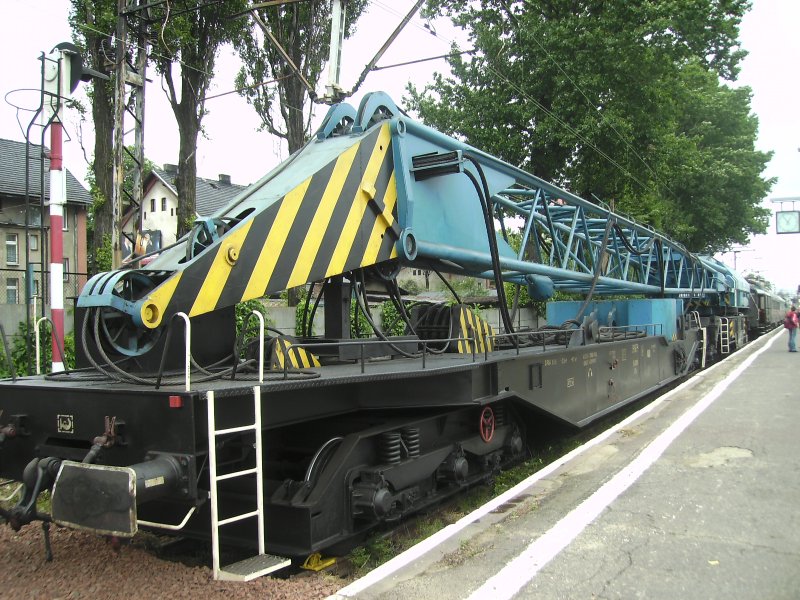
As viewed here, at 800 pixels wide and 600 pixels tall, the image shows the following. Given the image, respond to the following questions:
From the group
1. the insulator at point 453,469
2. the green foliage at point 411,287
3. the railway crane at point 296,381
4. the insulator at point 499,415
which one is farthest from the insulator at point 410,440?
the green foliage at point 411,287

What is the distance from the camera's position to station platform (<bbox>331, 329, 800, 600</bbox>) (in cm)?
356

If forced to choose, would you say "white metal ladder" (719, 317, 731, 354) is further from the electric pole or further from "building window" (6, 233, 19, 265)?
"building window" (6, 233, 19, 265)

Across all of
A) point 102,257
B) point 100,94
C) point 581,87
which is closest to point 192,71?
point 100,94

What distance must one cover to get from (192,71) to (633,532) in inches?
785

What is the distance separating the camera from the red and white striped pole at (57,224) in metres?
6.29

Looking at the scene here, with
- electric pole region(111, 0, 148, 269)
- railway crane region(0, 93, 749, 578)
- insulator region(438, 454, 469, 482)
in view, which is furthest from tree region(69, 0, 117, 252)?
insulator region(438, 454, 469, 482)

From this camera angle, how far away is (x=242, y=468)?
463cm

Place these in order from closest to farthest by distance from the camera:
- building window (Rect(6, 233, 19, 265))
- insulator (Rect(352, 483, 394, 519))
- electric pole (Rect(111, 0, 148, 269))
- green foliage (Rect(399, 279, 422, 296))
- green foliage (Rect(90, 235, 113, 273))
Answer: insulator (Rect(352, 483, 394, 519))
electric pole (Rect(111, 0, 148, 269))
green foliage (Rect(90, 235, 113, 273))
green foliage (Rect(399, 279, 422, 296))
building window (Rect(6, 233, 19, 265))

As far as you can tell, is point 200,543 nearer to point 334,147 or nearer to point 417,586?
point 417,586

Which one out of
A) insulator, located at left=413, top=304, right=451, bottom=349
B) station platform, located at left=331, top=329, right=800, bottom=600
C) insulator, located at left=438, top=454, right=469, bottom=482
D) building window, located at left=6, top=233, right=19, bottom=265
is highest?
building window, located at left=6, top=233, right=19, bottom=265

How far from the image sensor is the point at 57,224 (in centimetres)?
666

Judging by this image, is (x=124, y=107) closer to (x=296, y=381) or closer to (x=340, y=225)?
(x=340, y=225)

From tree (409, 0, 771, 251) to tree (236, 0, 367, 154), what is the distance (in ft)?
12.2

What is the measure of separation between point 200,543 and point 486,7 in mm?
18594
